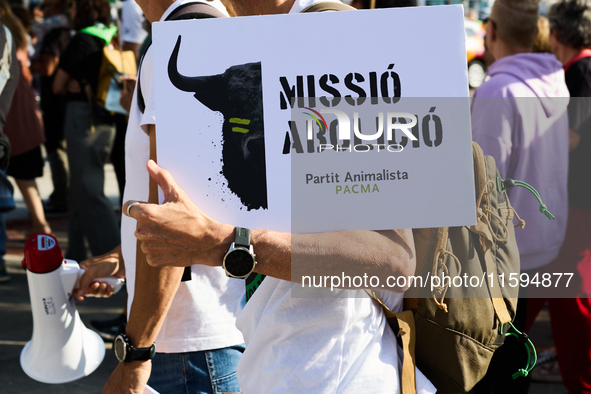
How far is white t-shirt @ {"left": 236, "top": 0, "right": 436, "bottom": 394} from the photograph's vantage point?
4.78 ft

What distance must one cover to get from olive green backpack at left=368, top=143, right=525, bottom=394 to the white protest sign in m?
0.13

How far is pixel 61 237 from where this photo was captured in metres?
7.22

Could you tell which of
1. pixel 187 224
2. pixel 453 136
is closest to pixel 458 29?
pixel 453 136

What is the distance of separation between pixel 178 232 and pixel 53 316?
3.34ft

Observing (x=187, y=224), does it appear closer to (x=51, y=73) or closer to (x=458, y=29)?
(x=458, y=29)

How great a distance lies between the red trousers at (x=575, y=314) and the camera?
10.6 ft

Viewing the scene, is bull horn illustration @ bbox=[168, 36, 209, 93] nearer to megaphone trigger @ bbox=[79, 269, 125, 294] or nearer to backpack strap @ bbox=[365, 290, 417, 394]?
backpack strap @ bbox=[365, 290, 417, 394]

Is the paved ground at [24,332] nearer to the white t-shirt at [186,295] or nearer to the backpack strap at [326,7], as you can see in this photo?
the white t-shirt at [186,295]

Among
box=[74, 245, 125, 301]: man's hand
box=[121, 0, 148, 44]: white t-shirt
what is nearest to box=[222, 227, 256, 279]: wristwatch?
box=[74, 245, 125, 301]: man's hand

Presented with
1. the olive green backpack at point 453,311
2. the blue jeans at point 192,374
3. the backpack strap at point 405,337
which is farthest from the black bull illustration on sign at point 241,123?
the blue jeans at point 192,374

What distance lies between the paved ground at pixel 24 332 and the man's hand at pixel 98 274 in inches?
9.9

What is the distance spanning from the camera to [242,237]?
1.34 m

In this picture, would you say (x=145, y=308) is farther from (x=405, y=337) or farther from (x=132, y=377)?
(x=405, y=337)

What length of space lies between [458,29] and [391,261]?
50 centimetres
